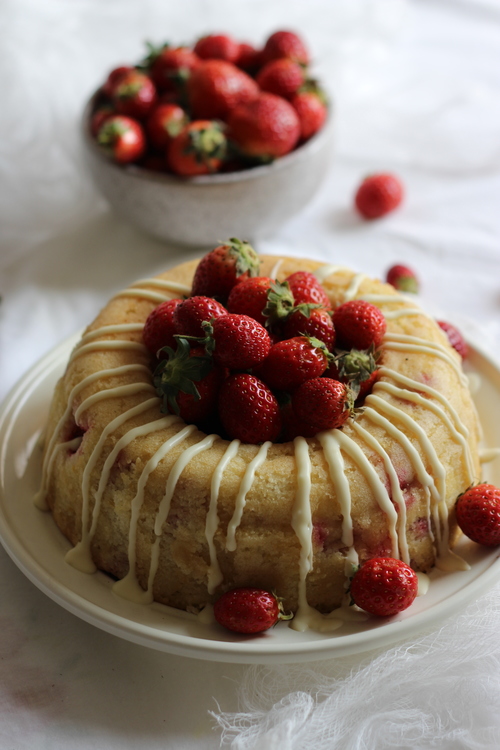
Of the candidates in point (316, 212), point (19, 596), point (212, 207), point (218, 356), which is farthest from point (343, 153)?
point (19, 596)

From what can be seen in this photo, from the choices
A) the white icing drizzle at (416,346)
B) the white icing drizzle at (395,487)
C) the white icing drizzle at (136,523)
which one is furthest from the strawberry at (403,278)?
the white icing drizzle at (136,523)

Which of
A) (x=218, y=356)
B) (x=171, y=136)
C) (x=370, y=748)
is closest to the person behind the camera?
(x=370, y=748)

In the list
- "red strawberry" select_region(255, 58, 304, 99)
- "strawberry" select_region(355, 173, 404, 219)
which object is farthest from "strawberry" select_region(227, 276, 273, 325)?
"strawberry" select_region(355, 173, 404, 219)

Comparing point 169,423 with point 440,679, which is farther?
point 169,423

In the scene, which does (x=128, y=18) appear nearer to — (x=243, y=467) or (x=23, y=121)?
(x=23, y=121)

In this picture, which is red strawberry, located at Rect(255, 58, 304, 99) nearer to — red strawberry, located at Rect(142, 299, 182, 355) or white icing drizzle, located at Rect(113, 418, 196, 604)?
red strawberry, located at Rect(142, 299, 182, 355)

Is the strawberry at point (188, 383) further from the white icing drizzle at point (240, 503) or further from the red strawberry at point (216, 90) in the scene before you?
the red strawberry at point (216, 90)

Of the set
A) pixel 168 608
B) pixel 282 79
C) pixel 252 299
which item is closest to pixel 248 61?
pixel 282 79
